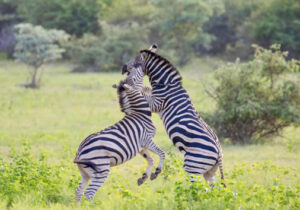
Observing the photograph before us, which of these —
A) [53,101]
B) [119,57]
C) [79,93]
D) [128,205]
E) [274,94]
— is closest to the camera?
[128,205]

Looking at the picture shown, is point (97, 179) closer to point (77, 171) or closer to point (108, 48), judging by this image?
point (77, 171)

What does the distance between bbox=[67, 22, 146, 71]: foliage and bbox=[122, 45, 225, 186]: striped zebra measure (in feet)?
74.9

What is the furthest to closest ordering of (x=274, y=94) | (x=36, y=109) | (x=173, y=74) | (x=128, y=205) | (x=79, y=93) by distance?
(x=79, y=93)
(x=36, y=109)
(x=274, y=94)
(x=173, y=74)
(x=128, y=205)

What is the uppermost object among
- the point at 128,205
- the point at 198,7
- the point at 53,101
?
the point at 198,7

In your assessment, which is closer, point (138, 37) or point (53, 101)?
point (53, 101)

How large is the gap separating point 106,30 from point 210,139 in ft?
87.8

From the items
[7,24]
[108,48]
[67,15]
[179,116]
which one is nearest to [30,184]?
[179,116]

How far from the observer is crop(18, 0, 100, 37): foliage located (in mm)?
37438

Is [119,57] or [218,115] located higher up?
[119,57]

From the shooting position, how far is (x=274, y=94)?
12.1 meters

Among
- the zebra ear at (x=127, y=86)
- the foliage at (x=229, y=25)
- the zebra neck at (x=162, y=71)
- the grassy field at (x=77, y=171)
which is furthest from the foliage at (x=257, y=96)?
the foliage at (x=229, y=25)

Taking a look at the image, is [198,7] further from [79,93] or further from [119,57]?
[79,93]

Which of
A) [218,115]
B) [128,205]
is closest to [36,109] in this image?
[218,115]

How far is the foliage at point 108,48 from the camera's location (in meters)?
29.5
